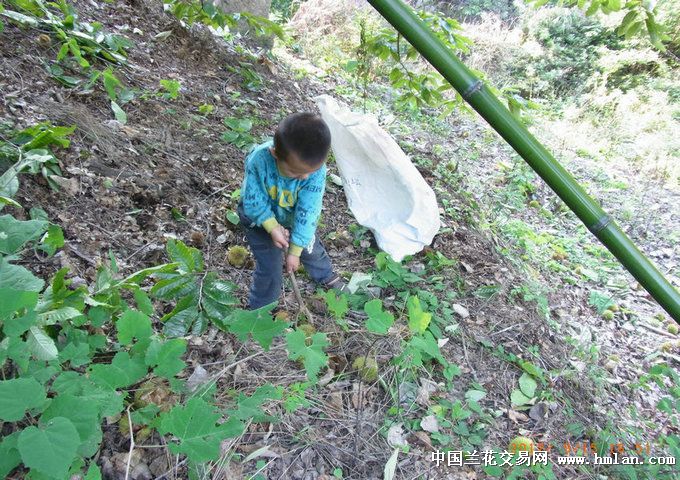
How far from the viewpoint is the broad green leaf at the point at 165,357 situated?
1.29 meters

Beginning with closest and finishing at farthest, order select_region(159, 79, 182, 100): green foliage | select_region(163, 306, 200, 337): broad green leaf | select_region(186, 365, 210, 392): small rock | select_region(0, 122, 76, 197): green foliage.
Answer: select_region(163, 306, 200, 337): broad green leaf
select_region(186, 365, 210, 392): small rock
select_region(0, 122, 76, 197): green foliage
select_region(159, 79, 182, 100): green foliage

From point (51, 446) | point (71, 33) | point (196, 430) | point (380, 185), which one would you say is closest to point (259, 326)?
point (196, 430)

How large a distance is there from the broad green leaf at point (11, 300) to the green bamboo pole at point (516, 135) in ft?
3.72

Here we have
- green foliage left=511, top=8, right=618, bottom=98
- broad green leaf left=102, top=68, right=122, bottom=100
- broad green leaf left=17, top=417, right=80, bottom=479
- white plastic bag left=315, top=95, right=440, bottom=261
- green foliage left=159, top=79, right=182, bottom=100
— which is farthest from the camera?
green foliage left=511, top=8, right=618, bottom=98

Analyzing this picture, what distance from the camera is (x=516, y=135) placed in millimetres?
914

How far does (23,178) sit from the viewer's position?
2217mm

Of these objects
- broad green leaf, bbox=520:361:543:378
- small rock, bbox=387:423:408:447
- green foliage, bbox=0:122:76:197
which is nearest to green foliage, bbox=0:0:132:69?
green foliage, bbox=0:122:76:197

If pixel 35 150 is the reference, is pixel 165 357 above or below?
above

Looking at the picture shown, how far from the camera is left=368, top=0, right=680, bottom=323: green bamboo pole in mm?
915

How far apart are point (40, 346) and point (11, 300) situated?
8.8 inches

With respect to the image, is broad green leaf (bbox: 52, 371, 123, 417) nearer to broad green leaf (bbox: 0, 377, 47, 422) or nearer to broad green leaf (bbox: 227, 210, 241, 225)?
broad green leaf (bbox: 0, 377, 47, 422)

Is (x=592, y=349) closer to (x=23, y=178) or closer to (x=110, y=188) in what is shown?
(x=110, y=188)

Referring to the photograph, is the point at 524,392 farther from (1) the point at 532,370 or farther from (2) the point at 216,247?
(2) the point at 216,247

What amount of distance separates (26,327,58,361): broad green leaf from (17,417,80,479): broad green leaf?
308 millimetres
